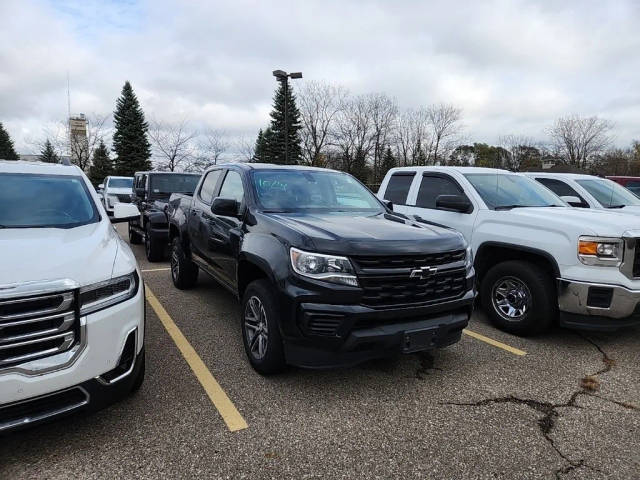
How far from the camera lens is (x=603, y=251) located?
414cm

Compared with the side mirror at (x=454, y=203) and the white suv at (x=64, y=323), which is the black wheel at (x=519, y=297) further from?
the white suv at (x=64, y=323)

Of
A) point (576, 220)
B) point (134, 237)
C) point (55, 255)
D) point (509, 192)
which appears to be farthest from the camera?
point (134, 237)

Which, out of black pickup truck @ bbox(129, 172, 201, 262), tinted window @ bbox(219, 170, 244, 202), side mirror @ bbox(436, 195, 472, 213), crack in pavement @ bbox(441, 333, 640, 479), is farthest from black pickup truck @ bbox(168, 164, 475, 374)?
black pickup truck @ bbox(129, 172, 201, 262)

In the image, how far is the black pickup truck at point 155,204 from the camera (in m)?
8.34

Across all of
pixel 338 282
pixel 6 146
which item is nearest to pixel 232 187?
pixel 338 282

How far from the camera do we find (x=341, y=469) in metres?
2.52

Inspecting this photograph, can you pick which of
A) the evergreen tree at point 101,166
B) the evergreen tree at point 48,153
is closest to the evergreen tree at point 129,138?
the evergreen tree at point 101,166

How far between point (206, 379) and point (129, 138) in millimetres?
43723

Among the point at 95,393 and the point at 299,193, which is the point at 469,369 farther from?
the point at 95,393

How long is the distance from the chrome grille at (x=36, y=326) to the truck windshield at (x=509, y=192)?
181 inches

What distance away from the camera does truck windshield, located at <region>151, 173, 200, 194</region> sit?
9656mm

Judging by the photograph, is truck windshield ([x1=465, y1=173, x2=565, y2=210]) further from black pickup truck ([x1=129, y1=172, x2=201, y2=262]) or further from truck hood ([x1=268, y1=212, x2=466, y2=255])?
black pickup truck ([x1=129, y1=172, x2=201, y2=262])

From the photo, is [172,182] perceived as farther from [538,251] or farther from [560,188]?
[560,188]

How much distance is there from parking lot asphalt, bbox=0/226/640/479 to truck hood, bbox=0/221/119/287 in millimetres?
882
